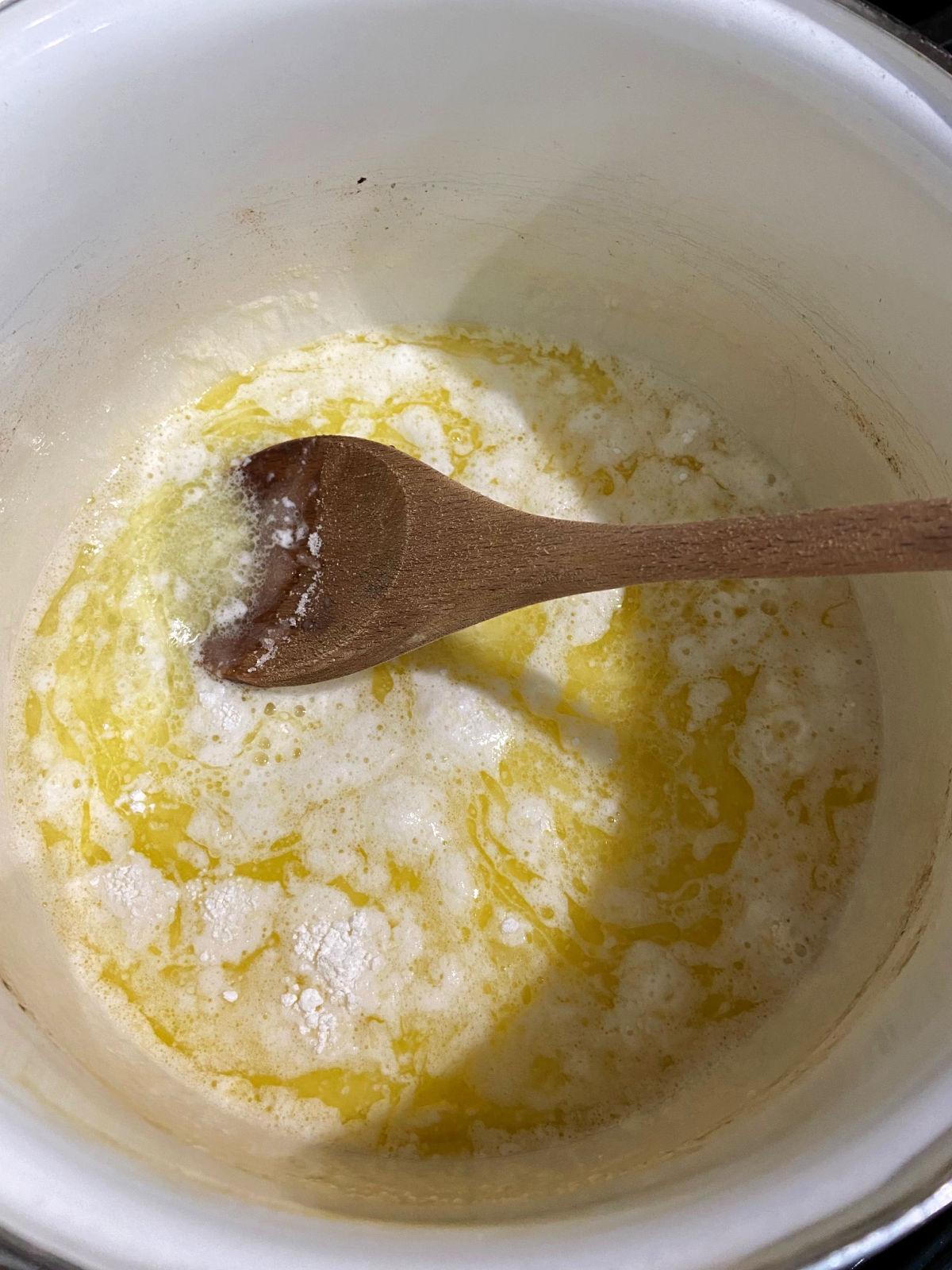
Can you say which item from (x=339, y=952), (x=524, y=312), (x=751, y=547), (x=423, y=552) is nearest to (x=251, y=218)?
(x=524, y=312)

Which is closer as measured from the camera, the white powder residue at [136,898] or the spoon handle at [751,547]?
the spoon handle at [751,547]

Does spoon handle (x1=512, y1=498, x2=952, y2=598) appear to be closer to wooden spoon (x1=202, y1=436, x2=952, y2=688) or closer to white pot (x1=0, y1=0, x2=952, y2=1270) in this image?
wooden spoon (x1=202, y1=436, x2=952, y2=688)

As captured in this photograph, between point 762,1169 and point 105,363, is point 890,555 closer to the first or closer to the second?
point 762,1169

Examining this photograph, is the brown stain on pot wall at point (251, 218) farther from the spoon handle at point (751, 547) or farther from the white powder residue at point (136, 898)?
the white powder residue at point (136, 898)

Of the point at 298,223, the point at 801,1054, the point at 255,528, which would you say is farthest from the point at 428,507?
the point at 801,1054

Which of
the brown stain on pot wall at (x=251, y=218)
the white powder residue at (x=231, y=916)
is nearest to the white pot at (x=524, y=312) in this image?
the brown stain on pot wall at (x=251, y=218)

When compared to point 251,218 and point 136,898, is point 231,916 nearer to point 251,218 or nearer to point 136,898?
point 136,898
